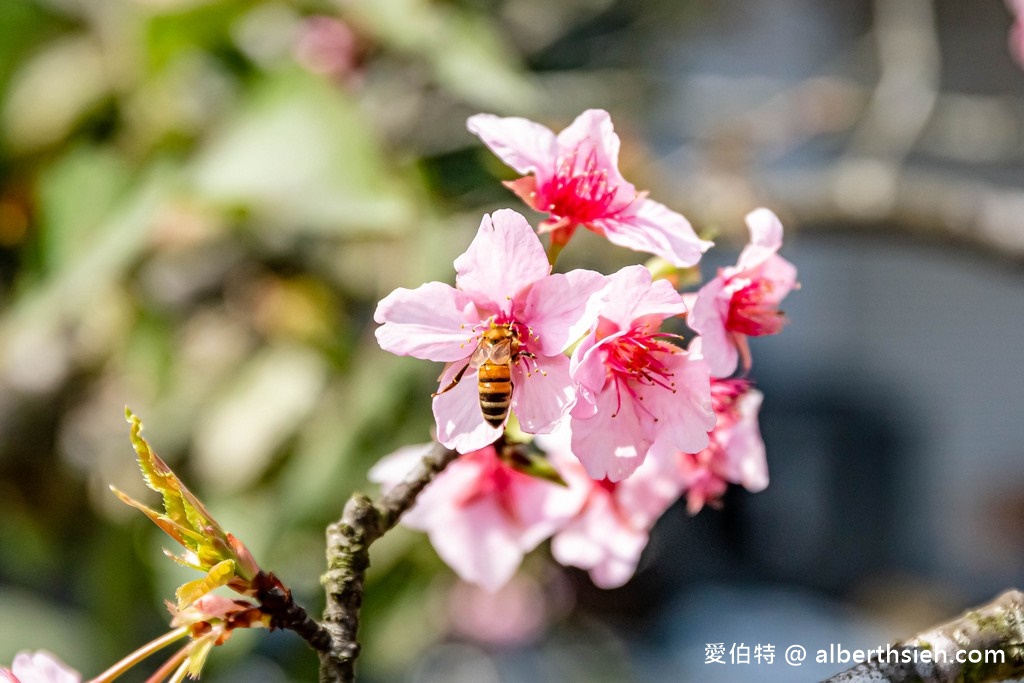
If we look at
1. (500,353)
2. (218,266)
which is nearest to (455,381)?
(500,353)

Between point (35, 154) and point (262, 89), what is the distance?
275 mm

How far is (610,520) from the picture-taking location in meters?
0.44

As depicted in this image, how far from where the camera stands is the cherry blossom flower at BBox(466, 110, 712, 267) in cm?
35

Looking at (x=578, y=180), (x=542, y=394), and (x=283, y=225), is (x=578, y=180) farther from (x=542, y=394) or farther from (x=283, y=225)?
(x=283, y=225)

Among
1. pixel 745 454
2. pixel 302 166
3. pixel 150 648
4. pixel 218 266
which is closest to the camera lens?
pixel 150 648

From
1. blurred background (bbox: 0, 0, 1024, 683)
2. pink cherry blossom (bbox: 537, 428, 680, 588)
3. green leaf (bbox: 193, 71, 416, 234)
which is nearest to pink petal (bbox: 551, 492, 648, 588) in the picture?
pink cherry blossom (bbox: 537, 428, 680, 588)

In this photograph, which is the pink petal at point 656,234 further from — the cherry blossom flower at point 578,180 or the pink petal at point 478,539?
the pink petal at point 478,539

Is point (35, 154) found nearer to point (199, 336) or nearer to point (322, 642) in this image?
point (199, 336)

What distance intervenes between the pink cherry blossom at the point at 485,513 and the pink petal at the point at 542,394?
0.11 metres

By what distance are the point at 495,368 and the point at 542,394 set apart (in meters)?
0.02

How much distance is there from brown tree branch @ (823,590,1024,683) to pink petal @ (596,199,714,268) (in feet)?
0.45

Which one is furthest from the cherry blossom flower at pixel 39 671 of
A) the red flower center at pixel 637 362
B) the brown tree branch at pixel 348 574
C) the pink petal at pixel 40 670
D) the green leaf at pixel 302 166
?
the green leaf at pixel 302 166

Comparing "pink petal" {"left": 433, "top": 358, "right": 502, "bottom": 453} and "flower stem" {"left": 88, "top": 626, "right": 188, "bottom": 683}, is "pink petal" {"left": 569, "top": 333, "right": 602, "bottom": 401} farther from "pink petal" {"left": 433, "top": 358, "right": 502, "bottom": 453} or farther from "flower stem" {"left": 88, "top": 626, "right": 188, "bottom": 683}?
"flower stem" {"left": 88, "top": 626, "right": 188, "bottom": 683}

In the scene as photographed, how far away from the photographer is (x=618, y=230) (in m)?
0.35
